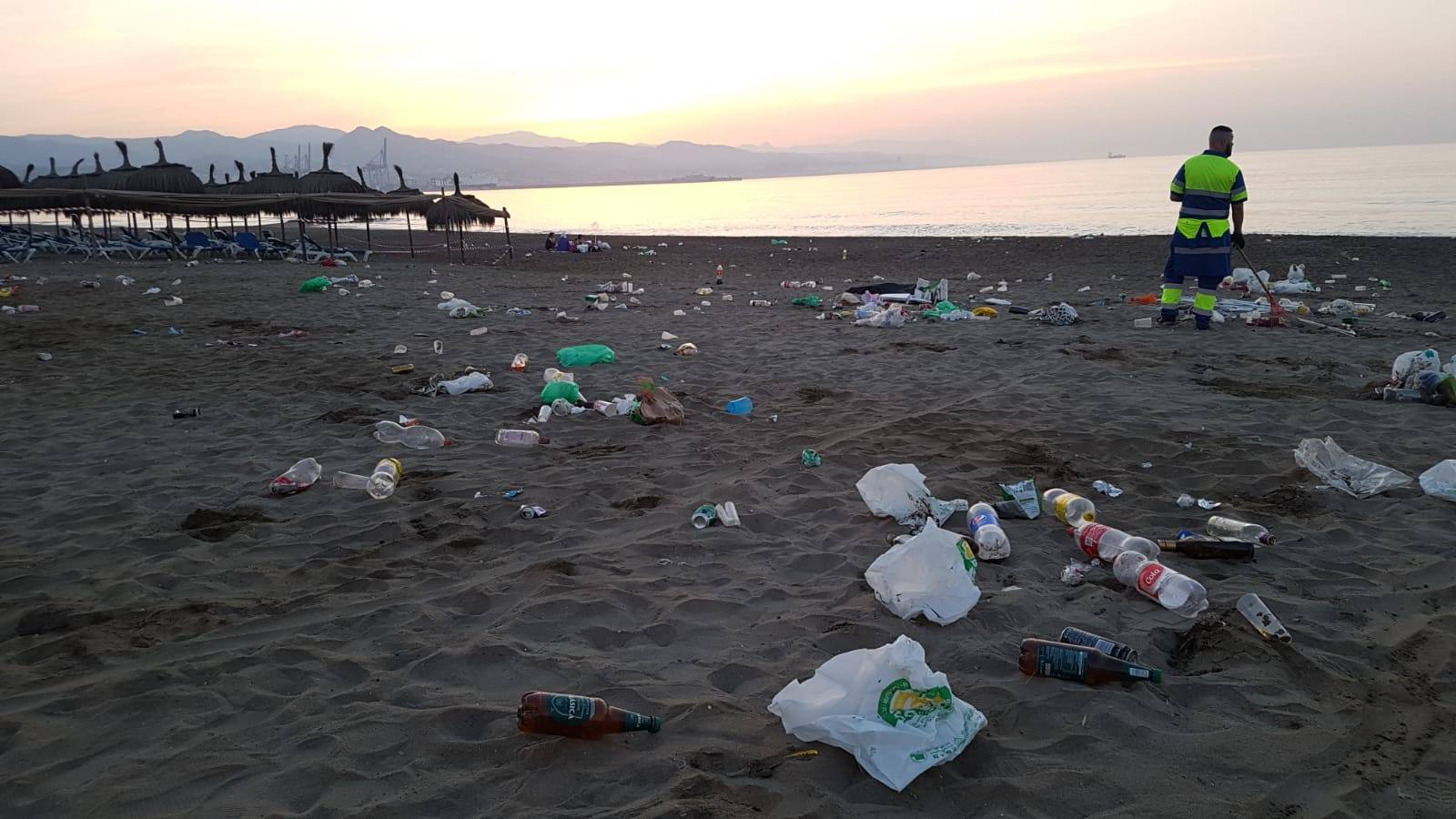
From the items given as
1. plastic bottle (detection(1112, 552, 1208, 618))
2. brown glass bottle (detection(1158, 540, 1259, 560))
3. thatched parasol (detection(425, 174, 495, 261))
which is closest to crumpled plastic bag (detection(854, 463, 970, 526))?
plastic bottle (detection(1112, 552, 1208, 618))

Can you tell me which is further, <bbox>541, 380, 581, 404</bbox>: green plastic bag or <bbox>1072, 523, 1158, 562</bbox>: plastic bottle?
<bbox>541, 380, 581, 404</bbox>: green plastic bag

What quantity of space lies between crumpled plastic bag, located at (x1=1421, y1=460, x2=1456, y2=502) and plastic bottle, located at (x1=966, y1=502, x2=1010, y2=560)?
233 centimetres

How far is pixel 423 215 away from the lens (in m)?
23.9

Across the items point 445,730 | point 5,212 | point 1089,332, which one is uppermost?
point 5,212

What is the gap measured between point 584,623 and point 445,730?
74 cm

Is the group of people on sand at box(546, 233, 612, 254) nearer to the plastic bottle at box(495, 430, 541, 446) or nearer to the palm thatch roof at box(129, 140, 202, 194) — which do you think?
the palm thatch roof at box(129, 140, 202, 194)

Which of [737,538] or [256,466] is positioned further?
[256,466]

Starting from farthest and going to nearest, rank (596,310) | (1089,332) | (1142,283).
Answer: (1142,283) → (596,310) → (1089,332)

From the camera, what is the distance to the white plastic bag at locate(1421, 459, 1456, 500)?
3.94m

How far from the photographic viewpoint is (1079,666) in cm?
262

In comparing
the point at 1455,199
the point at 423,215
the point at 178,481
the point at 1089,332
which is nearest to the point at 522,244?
the point at 423,215

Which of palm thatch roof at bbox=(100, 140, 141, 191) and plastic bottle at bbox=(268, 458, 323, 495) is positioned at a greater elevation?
palm thatch roof at bbox=(100, 140, 141, 191)

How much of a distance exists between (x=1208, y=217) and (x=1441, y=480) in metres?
5.38

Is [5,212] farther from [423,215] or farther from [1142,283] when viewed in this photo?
[1142,283]
